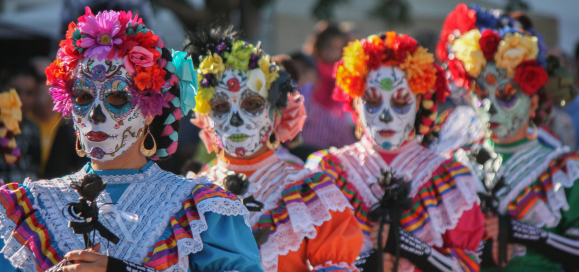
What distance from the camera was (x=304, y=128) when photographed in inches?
228

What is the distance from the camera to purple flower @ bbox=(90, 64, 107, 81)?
280 cm

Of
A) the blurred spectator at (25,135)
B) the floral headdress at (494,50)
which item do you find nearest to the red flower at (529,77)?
the floral headdress at (494,50)

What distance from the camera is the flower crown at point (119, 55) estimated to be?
9.21 feet

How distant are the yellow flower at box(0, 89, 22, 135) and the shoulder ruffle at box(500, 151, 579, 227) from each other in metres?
3.08

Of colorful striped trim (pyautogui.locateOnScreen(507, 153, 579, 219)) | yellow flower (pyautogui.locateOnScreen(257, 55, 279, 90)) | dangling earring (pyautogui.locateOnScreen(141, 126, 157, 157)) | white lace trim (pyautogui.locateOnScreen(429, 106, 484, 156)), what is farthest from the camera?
white lace trim (pyautogui.locateOnScreen(429, 106, 484, 156))

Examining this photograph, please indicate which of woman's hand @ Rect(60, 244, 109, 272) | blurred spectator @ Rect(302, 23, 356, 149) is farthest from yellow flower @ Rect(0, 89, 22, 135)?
blurred spectator @ Rect(302, 23, 356, 149)

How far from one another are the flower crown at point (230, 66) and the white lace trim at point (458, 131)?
4.89 ft

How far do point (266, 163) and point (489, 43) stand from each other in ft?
5.88

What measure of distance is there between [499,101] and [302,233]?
1808 mm

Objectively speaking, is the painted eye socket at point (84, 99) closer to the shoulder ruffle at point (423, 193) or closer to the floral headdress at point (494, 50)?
the shoulder ruffle at point (423, 193)

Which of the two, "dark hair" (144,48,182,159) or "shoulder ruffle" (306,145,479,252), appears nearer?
"dark hair" (144,48,182,159)

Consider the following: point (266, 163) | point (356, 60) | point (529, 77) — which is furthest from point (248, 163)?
point (529, 77)

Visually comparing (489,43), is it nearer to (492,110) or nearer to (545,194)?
(492,110)

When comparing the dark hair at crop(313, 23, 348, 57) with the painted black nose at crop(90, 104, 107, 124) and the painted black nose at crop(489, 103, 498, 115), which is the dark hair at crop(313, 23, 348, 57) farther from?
the painted black nose at crop(90, 104, 107, 124)
